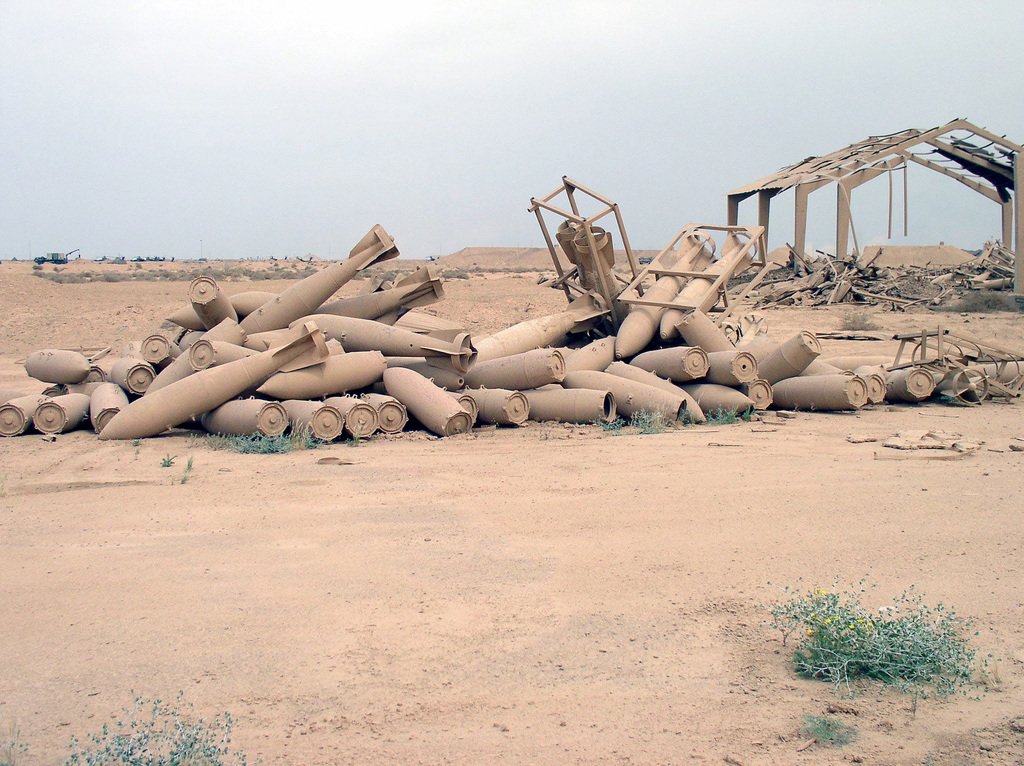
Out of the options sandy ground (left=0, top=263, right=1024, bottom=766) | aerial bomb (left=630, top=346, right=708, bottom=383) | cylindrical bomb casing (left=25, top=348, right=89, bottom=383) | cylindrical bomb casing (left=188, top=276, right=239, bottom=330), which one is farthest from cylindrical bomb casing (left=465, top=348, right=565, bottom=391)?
cylindrical bomb casing (left=25, top=348, right=89, bottom=383)

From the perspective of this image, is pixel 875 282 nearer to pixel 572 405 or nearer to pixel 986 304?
pixel 986 304

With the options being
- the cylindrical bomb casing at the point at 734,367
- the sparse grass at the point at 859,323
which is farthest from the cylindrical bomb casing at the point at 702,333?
the sparse grass at the point at 859,323

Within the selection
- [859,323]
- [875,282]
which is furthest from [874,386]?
[875,282]

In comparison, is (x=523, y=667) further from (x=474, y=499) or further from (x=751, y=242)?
(x=751, y=242)

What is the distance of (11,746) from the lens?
110 inches

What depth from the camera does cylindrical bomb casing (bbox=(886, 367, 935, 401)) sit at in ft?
31.8

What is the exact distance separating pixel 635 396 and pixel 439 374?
7.75 feet

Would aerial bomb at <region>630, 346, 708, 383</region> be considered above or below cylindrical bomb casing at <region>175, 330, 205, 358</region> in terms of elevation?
below

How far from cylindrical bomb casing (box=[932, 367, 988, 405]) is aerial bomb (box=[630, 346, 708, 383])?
314cm

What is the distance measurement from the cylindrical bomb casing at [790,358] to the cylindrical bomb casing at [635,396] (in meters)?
1.53

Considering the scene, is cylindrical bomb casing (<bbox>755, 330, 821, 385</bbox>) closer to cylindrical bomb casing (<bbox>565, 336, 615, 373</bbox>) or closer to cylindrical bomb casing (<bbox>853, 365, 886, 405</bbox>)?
cylindrical bomb casing (<bbox>853, 365, 886, 405</bbox>)

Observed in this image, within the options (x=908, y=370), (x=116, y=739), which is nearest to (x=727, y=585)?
(x=116, y=739)

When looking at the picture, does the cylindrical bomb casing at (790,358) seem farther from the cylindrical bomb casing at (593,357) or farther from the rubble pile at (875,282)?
the rubble pile at (875,282)

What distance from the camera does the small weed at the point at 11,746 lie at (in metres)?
2.71
